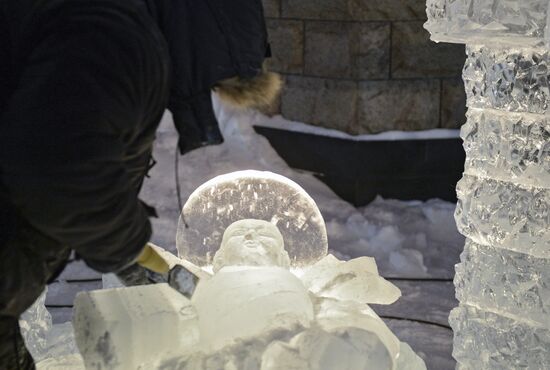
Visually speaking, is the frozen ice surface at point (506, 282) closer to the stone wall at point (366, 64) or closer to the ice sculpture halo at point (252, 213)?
the ice sculpture halo at point (252, 213)

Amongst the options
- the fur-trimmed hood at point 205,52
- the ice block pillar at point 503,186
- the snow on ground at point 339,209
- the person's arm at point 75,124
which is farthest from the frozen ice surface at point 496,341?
the snow on ground at point 339,209

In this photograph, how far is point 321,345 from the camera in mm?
1701

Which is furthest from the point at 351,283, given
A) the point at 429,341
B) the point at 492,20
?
the point at 429,341

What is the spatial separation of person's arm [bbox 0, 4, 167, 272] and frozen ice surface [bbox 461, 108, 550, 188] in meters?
0.88

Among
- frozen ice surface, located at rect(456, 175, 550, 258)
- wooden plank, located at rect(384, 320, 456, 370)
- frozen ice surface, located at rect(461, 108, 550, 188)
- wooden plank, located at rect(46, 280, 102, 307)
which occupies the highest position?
frozen ice surface, located at rect(461, 108, 550, 188)

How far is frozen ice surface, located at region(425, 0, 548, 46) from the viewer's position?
1.60m

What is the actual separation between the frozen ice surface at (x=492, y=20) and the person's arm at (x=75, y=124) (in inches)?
30.3

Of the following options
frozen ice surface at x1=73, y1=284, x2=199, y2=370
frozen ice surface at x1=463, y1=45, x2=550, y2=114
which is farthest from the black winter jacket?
frozen ice surface at x1=463, y1=45, x2=550, y2=114

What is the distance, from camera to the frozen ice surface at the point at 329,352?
1.69 metres

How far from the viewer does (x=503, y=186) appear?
180 centimetres

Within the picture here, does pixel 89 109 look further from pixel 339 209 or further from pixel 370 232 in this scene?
pixel 339 209

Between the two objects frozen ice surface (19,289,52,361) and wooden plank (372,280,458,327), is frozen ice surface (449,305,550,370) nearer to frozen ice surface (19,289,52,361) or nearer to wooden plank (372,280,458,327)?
frozen ice surface (19,289,52,361)

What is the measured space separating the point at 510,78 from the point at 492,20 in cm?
16

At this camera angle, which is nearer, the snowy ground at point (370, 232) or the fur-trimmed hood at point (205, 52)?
the fur-trimmed hood at point (205, 52)
